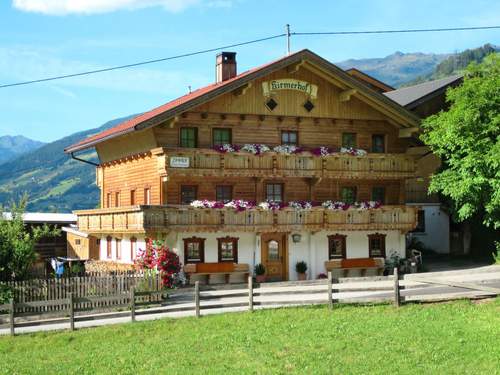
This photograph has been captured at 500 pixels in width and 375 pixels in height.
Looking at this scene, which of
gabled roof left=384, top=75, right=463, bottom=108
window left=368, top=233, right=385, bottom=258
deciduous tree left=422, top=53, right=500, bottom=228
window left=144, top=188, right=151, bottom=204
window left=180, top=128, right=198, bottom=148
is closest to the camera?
deciduous tree left=422, top=53, right=500, bottom=228

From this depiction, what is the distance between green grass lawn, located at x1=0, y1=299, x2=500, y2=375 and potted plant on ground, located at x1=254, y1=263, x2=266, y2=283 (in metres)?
9.97

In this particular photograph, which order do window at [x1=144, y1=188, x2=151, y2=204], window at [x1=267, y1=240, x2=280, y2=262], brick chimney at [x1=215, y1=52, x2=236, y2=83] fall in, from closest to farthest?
window at [x1=267, y1=240, x2=280, y2=262], window at [x1=144, y1=188, x2=151, y2=204], brick chimney at [x1=215, y1=52, x2=236, y2=83]

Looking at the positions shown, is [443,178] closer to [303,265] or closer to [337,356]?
[303,265]

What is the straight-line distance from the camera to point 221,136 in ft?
116

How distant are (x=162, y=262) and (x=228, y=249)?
4239mm

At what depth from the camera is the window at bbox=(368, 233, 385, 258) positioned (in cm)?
3728

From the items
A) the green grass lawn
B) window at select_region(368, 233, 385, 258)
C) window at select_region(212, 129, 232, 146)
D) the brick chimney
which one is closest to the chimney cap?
the brick chimney

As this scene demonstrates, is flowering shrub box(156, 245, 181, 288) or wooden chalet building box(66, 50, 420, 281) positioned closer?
flowering shrub box(156, 245, 181, 288)

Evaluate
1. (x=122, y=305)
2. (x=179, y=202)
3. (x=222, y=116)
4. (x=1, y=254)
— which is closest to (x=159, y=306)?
(x=122, y=305)

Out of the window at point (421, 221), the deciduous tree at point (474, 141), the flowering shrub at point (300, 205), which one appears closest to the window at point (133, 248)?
the flowering shrub at point (300, 205)

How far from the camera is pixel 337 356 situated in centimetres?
1814

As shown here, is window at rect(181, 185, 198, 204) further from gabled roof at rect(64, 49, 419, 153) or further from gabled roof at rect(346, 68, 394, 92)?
gabled roof at rect(346, 68, 394, 92)

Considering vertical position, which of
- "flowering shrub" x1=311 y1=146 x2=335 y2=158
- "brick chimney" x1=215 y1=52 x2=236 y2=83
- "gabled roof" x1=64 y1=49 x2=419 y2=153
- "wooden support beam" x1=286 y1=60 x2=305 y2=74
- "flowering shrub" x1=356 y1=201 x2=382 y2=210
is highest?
"brick chimney" x1=215 y1=52 x2=236 y2=83

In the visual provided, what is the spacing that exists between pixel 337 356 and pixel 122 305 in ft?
27.7
